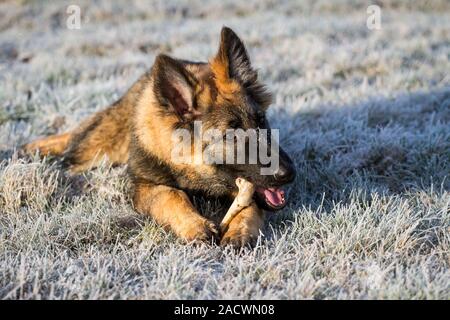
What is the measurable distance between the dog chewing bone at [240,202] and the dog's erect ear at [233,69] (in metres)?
0.72

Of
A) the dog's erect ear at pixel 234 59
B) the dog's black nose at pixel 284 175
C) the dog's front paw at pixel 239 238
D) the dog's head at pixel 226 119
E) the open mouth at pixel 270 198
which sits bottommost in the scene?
the dog's front paw at pixel 239 238

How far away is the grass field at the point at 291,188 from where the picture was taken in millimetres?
3312

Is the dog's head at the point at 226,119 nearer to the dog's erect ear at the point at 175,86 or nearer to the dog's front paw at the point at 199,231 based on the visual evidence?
the dog's erect ear at the point at 175,86

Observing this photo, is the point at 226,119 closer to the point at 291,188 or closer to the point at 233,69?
the point at 233,69

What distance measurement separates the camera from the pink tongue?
165 inches

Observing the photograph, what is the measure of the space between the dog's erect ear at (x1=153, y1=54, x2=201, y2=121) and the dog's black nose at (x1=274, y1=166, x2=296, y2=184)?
721 millimetres

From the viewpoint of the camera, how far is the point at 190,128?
13.8ft

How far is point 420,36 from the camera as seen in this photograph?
11039 millimetres

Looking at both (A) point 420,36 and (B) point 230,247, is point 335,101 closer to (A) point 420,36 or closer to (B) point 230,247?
(B) point 230,247

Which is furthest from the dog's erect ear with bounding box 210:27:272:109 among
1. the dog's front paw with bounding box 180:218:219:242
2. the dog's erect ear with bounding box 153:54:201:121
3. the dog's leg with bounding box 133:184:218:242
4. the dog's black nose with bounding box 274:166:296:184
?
the dog's front paw with bounding box 180:218:219:242

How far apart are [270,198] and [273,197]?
2 cm

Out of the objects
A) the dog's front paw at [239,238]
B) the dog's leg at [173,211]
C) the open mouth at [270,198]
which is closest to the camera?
the dog's front paw at [239,238]

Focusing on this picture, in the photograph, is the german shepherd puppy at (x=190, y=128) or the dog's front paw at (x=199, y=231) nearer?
the dog's front paw at (x=199, y=231)

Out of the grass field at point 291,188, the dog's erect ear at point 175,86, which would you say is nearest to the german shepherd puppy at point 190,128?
the dog's erect ear at point 175,86
